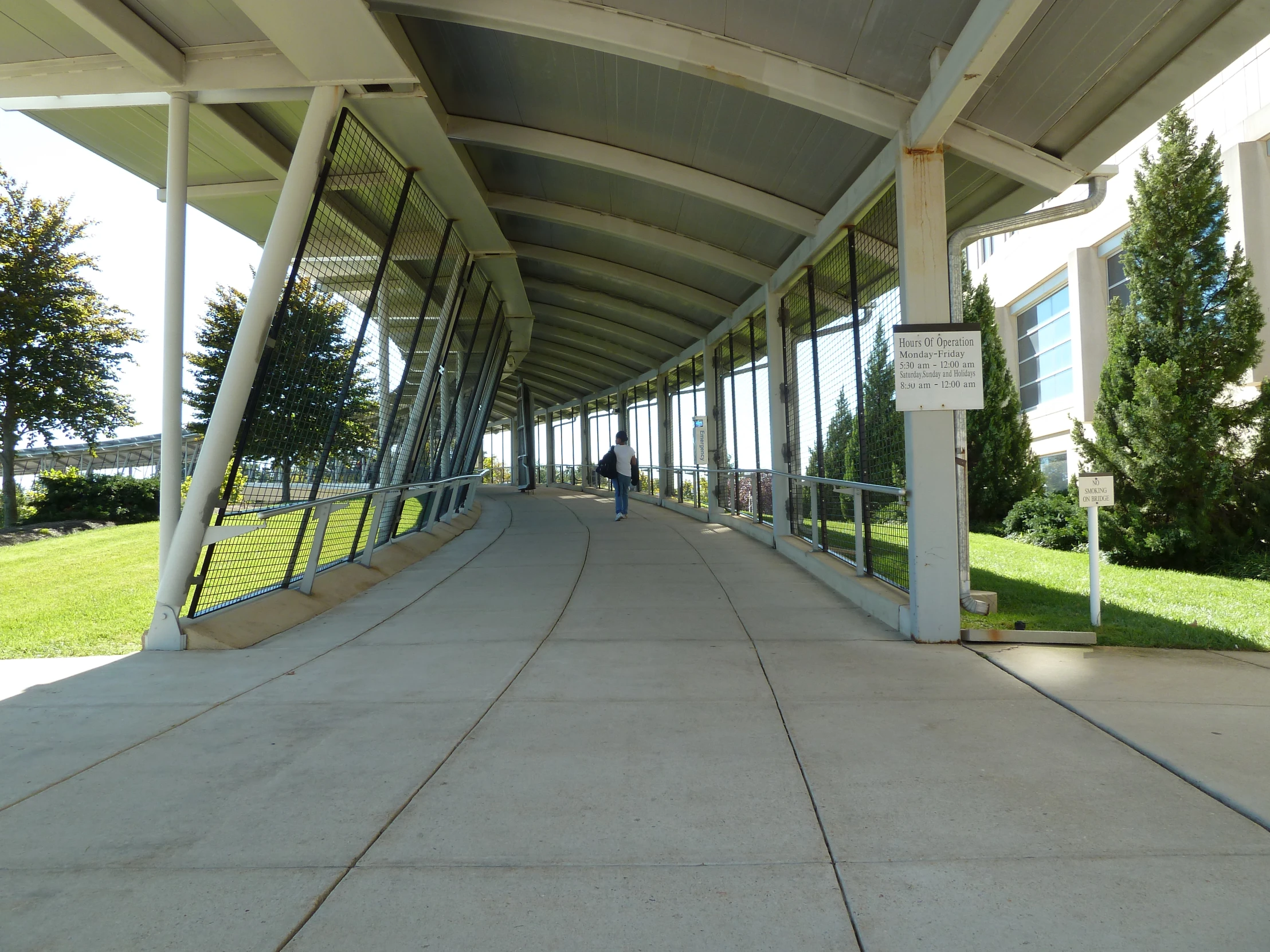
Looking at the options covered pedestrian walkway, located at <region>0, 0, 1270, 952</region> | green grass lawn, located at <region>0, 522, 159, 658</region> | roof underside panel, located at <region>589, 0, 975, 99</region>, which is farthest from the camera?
green grass lawn, located at <region>0, 522, 159, 658</region>

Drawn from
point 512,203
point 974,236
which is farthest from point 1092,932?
point 512,203

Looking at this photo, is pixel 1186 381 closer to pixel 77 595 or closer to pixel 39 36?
pixel 39 36

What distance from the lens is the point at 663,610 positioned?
7.23m

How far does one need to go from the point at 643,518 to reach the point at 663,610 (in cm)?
856

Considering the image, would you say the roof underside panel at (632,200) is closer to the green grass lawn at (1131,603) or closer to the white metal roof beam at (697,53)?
the white metal roof beam at (697,53)

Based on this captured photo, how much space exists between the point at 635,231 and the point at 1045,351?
40.6 ft

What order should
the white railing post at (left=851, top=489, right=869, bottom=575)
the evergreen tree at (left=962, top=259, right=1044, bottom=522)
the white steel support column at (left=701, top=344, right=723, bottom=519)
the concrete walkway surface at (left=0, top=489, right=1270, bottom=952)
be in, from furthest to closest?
1. the evergreen tree at (left=962, top=259, right=1044, bottom=522)
2. the white steel support column at (left=701, top=344, right=723, bottom=519)
3. the white railing post at (left=851, top=489, right=869, bottom=575)
4. the concrete walkway surface at (left=0, top=489, right=1270, bottom=952)

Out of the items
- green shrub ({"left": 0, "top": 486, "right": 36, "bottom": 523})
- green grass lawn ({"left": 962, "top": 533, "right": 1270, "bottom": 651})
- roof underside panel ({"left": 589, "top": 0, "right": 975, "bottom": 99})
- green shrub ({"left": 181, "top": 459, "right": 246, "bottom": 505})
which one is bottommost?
green grass lawn ({"left": 962, "top": 533, "right": 1270, "bottom": 651})

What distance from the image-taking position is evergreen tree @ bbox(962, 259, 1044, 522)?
1655 cm

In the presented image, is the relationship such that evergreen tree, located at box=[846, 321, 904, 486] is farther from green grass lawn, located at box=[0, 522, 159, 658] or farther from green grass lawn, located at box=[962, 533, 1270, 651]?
green grass lawn, located at box=[0, 522, 159, 658]

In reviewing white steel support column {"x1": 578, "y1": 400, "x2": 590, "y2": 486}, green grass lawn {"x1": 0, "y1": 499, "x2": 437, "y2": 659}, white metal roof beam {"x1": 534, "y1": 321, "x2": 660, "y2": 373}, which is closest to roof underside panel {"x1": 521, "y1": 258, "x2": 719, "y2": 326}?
white metal roof beam {"x1": 534, "y1": 321, "x2": 660, "y2": 373}

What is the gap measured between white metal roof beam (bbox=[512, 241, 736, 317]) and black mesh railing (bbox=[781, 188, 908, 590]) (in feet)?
8.10

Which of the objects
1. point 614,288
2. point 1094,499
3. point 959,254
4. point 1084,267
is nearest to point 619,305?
point 614,288

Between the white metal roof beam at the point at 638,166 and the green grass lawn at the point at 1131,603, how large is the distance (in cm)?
409
